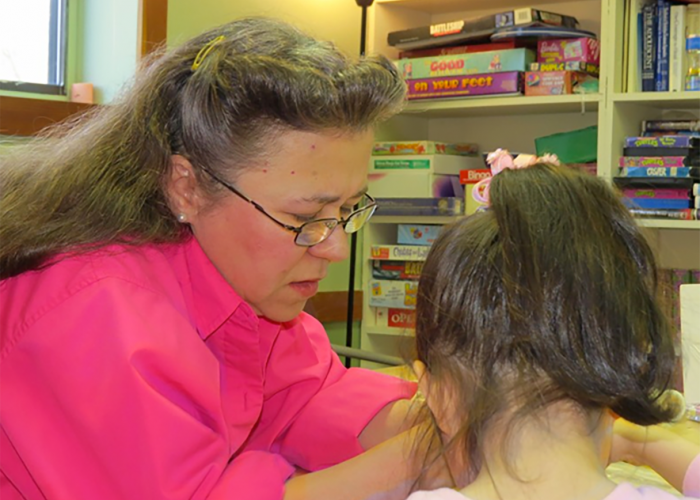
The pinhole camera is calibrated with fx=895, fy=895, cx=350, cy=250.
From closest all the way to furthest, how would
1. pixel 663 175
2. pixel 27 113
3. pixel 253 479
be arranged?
pixel 253 479 → pixel 27 113 → pixel 663 175

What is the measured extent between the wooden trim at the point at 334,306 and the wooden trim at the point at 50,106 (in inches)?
36.9

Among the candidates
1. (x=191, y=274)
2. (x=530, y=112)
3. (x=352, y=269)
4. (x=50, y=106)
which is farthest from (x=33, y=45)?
(x=191, y=274)

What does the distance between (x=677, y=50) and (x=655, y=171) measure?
0.32 m

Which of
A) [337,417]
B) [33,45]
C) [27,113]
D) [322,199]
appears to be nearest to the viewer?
[322,199]

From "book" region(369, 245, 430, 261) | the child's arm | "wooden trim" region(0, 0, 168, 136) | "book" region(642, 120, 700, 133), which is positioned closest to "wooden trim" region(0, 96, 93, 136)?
"wooden trim" region(0, 0, 168, 136)

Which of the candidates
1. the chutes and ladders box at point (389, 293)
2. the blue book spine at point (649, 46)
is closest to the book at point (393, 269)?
the chutes and ladders box at point (389, 293)

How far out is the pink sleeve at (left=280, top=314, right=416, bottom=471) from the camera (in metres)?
1.26

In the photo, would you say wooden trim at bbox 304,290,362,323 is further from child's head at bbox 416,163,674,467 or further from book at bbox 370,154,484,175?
child's head at bbox 416,163,674,467

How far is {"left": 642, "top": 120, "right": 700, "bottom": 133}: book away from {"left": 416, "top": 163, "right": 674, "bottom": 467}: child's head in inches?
63.8

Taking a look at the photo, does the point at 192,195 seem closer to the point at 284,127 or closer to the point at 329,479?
the point at 284,127

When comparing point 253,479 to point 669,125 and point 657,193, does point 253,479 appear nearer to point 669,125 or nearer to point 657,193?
point 657,193

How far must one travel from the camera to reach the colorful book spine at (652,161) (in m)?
2.30

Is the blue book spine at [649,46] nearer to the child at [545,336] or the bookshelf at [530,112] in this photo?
the bookshelf at [530,112]

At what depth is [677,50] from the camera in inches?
91.4
